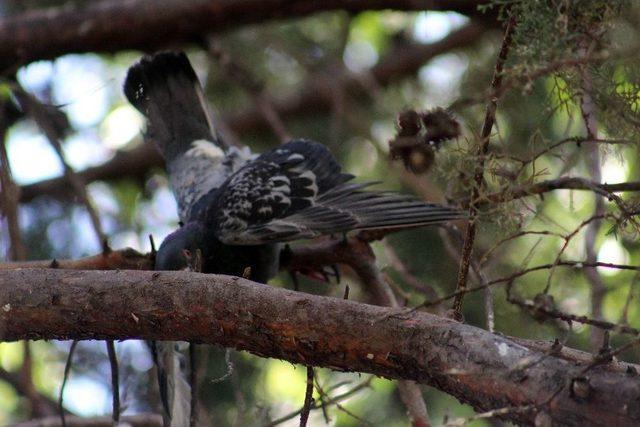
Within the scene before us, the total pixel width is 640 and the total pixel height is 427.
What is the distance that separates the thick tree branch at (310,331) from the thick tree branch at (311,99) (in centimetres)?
316

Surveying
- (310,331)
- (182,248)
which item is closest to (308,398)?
(310,331)

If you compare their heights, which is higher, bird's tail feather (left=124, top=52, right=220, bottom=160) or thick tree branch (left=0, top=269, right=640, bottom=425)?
bird's tail feather (left=124, top=52, right=220, bottom=160)

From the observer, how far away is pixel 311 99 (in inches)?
236

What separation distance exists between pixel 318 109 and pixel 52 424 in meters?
2.91

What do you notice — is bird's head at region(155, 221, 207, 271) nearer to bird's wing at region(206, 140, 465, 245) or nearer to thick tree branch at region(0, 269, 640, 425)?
bird's wing at region(206, 140, 465, 245)

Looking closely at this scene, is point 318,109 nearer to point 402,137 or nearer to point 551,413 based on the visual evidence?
point 402,137

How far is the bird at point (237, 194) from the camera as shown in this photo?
3799 millimetres

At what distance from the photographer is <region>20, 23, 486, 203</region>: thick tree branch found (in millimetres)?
5762

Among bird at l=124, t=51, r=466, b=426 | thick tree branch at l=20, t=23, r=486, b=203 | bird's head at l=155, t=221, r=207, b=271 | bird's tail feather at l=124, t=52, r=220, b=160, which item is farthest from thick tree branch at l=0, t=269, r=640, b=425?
thick tree branch at l=20, t=23, r=486, b=203

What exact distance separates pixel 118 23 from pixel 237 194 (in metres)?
1.50

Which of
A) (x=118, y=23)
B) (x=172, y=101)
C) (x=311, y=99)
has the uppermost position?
(x=311, y=99)

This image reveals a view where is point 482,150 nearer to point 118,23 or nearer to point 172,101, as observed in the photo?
point 172,101

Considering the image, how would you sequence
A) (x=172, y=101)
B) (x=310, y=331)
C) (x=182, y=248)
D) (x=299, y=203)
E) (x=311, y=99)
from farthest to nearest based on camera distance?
1. (x=311, y=99)
2. (x=172, y=101)
3. (x=299, y=203)
4. (x=182, y=248)
5. (x=310, y=331)

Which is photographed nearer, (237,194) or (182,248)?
(182,248)
